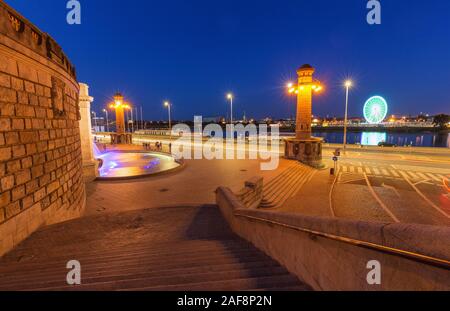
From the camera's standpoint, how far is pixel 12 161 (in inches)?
202

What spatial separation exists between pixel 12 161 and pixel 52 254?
225cm

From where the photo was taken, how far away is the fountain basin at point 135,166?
1503cm

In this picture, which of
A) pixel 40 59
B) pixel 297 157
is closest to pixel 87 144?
pixel 40 59

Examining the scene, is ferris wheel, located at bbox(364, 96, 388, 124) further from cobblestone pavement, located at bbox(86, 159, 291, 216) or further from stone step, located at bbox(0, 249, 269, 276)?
stone step, located at bbox(0, 249, 269, 276)

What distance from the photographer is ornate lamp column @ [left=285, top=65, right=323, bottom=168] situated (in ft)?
74.2

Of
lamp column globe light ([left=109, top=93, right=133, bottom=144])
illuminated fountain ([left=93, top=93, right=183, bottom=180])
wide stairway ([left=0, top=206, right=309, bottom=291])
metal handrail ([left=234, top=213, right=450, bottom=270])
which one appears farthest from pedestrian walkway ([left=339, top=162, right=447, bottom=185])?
lamp column globe light ([left=109, top=93, right=133, bottom=144])

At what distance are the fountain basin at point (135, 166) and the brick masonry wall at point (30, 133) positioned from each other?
6934 mm

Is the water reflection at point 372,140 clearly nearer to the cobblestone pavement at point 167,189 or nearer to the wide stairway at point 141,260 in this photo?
the cobblestone pavement at point 167,189

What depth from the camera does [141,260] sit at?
4.50 metres

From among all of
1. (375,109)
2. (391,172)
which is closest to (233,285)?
(391,172)

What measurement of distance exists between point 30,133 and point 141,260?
4.38 metres

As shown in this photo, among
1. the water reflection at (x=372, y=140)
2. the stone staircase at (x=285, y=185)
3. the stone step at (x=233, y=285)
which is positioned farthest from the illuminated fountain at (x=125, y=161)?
the water reflection at (x=372, y=140)

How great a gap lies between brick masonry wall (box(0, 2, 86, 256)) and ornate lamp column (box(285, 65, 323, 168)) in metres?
19.7

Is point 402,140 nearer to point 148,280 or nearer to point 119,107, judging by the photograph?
point 119,107
